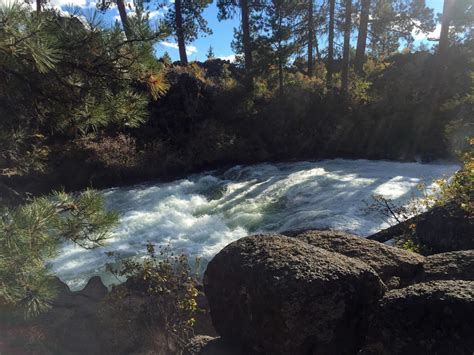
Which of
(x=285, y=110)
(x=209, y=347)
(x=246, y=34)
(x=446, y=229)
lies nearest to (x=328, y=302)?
(x=209, y=347)

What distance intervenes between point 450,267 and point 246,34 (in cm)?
1923

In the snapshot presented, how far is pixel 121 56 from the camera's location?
339cm

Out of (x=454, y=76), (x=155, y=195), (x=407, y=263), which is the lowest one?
(x=155, y=195)

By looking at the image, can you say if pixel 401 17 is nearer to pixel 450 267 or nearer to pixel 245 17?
pixel 245 17

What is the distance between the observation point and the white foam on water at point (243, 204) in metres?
9.45

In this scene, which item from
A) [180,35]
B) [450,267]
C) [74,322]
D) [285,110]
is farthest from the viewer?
[180,35]

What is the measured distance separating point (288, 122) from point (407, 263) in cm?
1557

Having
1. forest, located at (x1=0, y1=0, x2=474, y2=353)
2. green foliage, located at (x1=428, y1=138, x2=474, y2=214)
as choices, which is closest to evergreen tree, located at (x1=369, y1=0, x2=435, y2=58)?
forest, located at (x1=0, y1=0, x2=474, y2=353)

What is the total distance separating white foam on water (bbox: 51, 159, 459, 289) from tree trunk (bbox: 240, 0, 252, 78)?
753cm

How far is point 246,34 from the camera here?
21.3 m

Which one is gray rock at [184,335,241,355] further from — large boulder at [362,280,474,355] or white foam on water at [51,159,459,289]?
white foam on water at [51,159,459,289]

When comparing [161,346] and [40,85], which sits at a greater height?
[40,85]

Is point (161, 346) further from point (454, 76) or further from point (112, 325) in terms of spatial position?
point (454, 76)

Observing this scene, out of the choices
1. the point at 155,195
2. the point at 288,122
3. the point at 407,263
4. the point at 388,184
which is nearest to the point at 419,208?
the point at 388,184
